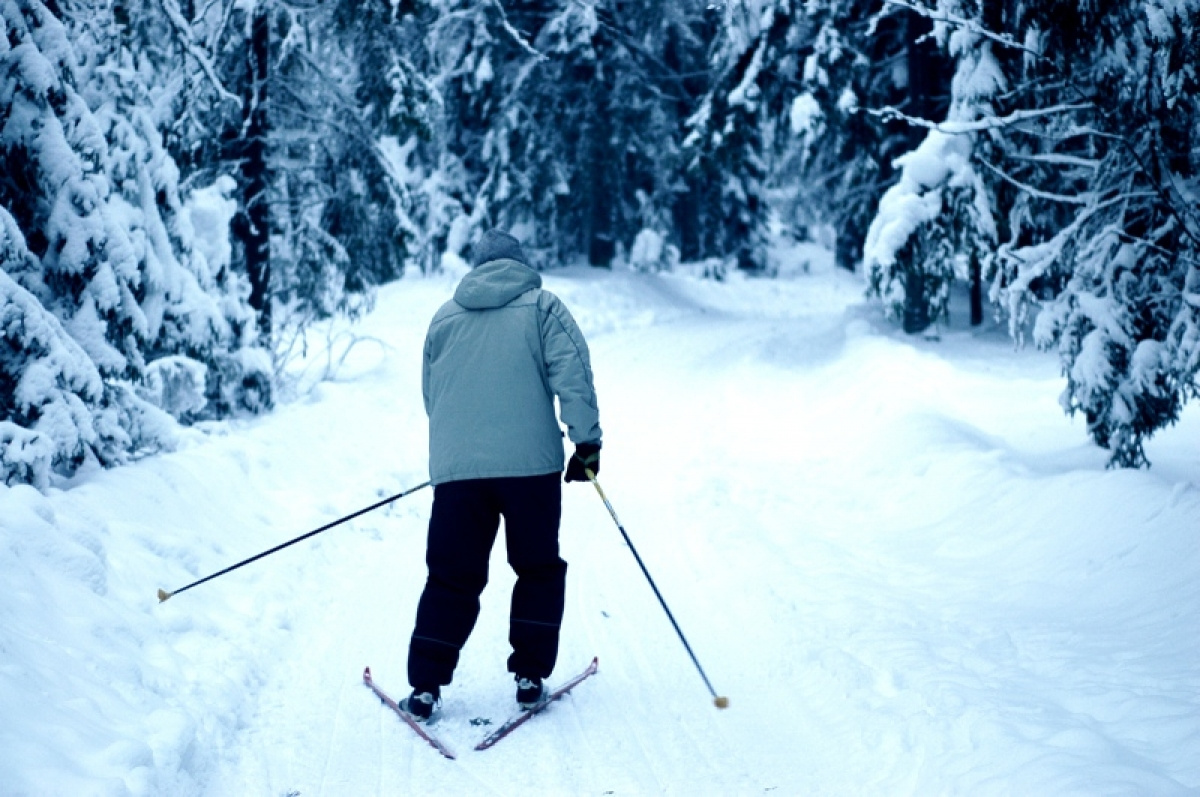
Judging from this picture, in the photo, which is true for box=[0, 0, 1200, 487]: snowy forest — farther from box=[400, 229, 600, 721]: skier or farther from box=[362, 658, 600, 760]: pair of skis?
box=[400, 229, 600, 721]: skier

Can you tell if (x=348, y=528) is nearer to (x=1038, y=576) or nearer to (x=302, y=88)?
(x=1038, y=576)

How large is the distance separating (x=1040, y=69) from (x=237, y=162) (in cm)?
858

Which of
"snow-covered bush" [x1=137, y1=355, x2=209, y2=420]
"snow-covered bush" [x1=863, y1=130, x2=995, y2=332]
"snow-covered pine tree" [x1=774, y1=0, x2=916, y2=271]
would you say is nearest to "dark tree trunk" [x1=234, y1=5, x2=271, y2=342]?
"snow-covered bush" [x1=137, y1=355, x2=209, y2=420]

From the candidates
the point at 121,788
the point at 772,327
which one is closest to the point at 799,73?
the point at 772,327

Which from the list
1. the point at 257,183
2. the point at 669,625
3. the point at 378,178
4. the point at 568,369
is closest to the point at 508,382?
the point at 568,369

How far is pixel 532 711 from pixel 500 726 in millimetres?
160

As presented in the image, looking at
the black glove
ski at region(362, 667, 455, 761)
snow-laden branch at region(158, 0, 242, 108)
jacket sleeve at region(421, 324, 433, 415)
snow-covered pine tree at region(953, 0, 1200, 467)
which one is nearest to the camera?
ski at region(362, 667, 455, 761)

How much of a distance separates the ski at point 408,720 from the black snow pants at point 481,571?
141mm

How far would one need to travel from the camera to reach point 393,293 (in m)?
20.4

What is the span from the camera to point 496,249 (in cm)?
459

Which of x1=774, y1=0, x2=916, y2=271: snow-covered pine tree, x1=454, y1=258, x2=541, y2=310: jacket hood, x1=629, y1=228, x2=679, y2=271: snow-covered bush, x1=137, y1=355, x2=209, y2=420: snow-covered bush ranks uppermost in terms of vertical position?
x1=774, y1=0, x2=916, y2=271: snow-covered pine tree

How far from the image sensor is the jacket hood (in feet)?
14.7

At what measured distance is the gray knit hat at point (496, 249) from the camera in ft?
15.0

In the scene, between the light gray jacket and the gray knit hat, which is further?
the gray knit hat
